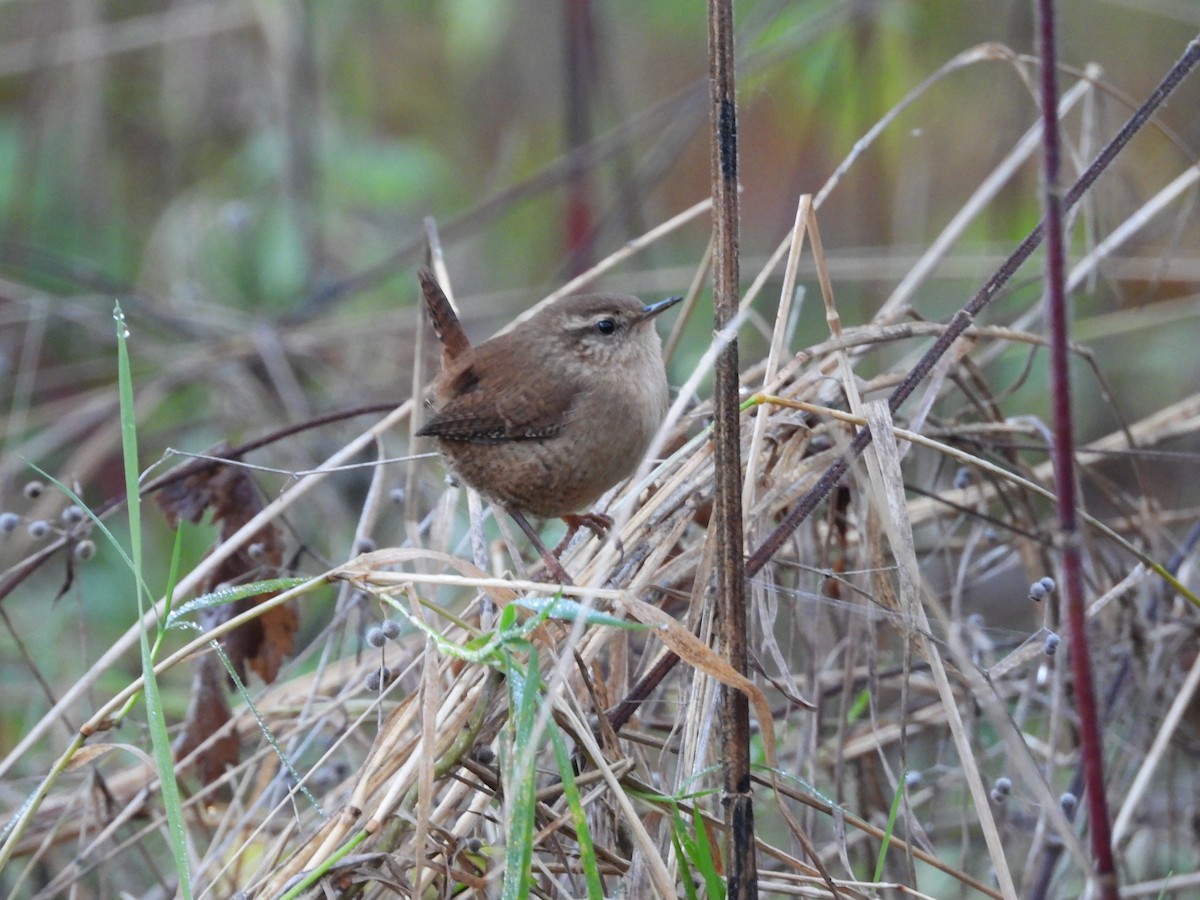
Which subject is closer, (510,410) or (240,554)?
(240,554)

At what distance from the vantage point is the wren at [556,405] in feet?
8.35

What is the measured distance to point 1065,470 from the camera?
51.9 inches

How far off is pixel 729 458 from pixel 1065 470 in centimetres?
46

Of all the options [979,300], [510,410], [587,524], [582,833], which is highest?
[979,300]

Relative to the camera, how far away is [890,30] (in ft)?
Answer: 14.8

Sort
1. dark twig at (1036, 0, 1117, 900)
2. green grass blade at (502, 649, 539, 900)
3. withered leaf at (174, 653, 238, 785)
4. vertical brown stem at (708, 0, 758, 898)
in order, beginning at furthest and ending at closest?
1. withered leaf at (174, 653, 238, 785)
2. vertical brown stem at (708, 0, 758, 898)
3. green grass blade at (502, 649, 539, 900)
4. dark twig at (1036, 0, 1117, 900)

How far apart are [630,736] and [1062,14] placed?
407cm

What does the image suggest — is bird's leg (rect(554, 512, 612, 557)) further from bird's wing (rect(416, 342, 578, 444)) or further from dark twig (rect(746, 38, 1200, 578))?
dark twig (rect(746, 38, 1200, 578))

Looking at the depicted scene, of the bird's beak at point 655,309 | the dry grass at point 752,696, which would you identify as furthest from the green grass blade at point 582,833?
the bird's beak at point 655,309

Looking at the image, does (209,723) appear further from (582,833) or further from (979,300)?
(979,300)

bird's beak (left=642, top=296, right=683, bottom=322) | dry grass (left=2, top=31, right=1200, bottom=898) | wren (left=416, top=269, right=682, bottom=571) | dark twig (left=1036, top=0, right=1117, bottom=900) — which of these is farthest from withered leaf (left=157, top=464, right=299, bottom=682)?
dark twig (left=1036, top=0, right=1117, bottom=900)

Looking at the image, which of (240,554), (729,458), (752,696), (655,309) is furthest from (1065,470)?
(240,554)

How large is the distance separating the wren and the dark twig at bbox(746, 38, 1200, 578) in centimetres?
68

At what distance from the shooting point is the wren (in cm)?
254
